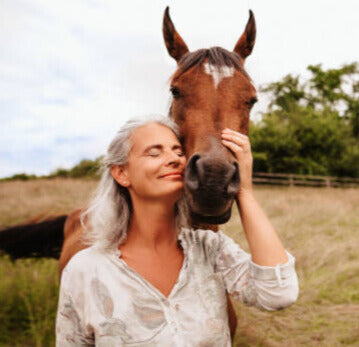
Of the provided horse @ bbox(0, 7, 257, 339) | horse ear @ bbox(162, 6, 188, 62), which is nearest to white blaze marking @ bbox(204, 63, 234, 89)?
horse @ bbox(0, 7, 257, 339)

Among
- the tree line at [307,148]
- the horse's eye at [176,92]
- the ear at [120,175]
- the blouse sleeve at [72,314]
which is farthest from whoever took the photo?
the tree line at [307,148]

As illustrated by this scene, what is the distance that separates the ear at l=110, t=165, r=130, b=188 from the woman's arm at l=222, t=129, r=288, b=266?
1.73 feet

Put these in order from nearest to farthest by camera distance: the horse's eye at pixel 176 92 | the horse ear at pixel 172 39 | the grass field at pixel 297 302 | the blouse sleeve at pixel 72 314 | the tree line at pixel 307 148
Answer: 1. the blouse sleeve at pixel 72 314
2. the horse's eye at pixel 176 92
3. the horse ear at pixel 172 39
4. the grass field at pixel 297 302
5. the tree line at pixel 307 148

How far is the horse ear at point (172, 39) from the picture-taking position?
2.60m

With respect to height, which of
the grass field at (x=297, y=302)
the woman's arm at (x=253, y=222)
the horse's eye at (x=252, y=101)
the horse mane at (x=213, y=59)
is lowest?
the grass field at (x=297, y=302)

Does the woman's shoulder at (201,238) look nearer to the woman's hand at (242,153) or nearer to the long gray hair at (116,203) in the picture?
the long gray hair at (116,203)

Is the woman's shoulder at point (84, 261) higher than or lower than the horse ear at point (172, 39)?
lower

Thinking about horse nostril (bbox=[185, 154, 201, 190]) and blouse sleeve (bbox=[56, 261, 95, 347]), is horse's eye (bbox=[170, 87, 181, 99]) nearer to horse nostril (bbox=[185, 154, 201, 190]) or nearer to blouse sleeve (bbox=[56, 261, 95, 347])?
horse nostril (bbox=[185, 154, 201, 190])

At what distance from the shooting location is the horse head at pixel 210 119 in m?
1.46

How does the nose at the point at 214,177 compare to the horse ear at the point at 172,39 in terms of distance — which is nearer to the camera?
the nose at the point at 214,177

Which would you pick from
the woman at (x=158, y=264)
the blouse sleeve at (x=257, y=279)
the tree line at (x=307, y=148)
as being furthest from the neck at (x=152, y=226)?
the tree line at (x=307, y=148)

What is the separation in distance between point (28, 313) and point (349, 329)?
3808mm

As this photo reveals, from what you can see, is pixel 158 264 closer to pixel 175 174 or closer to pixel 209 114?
pixel 175 174

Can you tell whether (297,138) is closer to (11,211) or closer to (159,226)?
(11,211)
